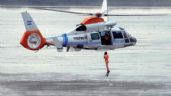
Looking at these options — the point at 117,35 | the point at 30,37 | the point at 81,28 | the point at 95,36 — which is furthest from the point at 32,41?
the point at 117,35

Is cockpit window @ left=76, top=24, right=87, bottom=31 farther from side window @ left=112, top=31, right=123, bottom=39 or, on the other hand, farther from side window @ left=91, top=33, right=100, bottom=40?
side window @ left=112, top=31, right=123, bottom=39

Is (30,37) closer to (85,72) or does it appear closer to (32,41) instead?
(32,41)

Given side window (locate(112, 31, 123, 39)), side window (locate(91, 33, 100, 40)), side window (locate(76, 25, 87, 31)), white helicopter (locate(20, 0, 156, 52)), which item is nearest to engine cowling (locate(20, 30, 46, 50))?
white helicopter (locate(20, 0, 156, 52))

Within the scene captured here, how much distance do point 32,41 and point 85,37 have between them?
3.33 meters

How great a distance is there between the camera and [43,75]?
1817 inches

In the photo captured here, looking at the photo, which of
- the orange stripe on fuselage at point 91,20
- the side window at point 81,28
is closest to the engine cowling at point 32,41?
the side window at point 81,28

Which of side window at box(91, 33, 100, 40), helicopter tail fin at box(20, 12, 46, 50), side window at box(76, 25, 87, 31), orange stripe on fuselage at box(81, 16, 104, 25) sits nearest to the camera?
helicopter tail fin at box(20, 12, 46, 50)

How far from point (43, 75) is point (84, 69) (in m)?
3.45

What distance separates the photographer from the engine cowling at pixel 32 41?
44.6m

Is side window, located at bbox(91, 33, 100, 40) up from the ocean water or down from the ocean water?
up

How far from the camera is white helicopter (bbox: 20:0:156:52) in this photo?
44.8 metres

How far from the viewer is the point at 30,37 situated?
4475 cm

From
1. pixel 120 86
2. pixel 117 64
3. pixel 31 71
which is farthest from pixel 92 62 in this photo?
pixel 120 86

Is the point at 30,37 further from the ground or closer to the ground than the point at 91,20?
closer to the ground
